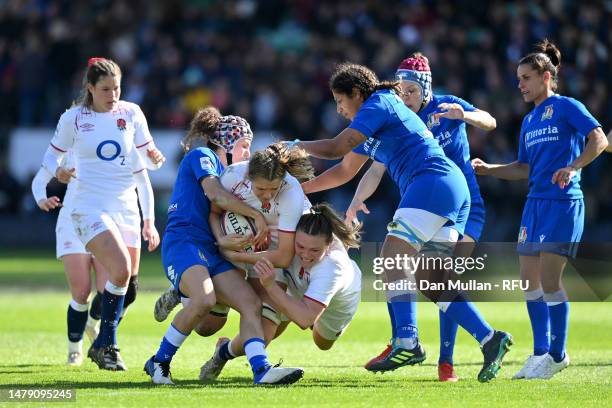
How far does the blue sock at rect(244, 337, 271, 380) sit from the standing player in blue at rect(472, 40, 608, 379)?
207 cm

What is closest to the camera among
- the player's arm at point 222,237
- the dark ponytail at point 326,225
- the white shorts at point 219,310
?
the dark ponytail at point 326,225

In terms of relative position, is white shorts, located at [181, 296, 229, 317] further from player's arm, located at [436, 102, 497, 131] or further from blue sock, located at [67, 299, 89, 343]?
player's arm, located at [436, 102, 497, 131]

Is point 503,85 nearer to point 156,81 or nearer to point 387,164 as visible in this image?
point 156,81

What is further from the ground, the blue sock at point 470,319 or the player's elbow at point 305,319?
the player's elbow at point 305,319

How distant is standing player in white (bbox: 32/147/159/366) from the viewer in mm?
9562

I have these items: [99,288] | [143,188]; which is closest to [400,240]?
[143,188]

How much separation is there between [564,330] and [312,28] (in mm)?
17973

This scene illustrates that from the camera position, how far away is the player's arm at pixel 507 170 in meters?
9.28

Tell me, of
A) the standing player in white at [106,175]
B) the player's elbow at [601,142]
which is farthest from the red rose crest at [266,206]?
the player's elbow at [601,142]

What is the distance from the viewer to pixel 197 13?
26766mm

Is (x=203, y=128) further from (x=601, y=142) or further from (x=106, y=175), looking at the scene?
(x=601, y=142)

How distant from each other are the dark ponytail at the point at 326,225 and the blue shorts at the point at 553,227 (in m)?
1.54

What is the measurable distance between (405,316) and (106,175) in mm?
2830

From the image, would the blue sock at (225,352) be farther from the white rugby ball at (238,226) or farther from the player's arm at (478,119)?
the player's arm at (478,119)
